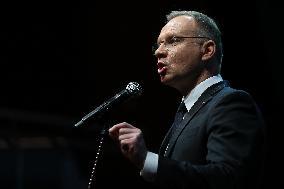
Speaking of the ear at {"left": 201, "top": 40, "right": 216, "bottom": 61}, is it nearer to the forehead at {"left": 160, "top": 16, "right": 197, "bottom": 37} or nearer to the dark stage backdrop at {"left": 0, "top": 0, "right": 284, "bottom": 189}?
the forehead at {"left": 160, "top": 16, "right": 197, "bottom": 37}

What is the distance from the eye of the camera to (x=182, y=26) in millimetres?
1903

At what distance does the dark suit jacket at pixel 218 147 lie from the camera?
1384 millimetres

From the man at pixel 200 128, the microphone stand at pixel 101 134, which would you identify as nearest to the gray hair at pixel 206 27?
the man at pixel 200 128

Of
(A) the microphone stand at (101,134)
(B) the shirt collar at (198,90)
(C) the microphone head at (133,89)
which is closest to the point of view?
(A) the microphone stand at (101,134)

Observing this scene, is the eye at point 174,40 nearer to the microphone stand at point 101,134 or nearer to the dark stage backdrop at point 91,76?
the microphone stand at point 101,134

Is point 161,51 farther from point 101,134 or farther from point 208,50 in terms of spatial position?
point 101,134

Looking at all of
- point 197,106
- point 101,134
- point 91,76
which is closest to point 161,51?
point 197,106

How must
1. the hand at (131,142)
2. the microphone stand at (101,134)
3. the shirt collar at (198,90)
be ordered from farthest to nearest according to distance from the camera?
the shirt collar at (198,90), the microphone stand at (101,134), the hand at (131,142)

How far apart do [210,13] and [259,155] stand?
5.68 ft

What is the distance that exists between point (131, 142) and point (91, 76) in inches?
118

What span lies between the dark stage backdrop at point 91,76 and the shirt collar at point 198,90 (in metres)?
1.27

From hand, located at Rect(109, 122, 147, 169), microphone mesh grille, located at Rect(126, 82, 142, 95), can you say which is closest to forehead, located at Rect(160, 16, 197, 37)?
microphone mesh grille, located at Rect(126, 82, 142, 95)

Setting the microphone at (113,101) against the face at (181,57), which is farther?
the face at (181,57)

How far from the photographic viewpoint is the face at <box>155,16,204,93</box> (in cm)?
184
